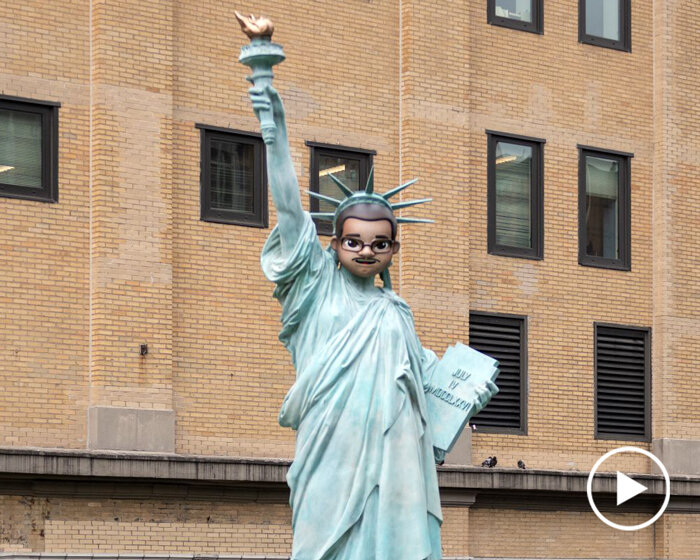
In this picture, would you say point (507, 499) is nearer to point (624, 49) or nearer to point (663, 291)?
point (663, 291)

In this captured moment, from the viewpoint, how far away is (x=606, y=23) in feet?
108

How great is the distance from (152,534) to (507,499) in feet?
23.0

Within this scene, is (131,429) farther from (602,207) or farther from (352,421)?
(352,421)

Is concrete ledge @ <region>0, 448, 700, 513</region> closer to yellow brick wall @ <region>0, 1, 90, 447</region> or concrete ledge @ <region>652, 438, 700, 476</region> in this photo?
yellow brick wall @ <region>0, 1, 90, 447</region>

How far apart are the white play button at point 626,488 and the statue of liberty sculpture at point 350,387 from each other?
21532 mm

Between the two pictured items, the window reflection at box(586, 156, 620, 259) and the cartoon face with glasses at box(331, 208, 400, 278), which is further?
the window reflection at box(586, 156, 620, 259)

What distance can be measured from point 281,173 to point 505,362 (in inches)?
837

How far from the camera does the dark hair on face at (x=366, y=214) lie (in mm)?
10469

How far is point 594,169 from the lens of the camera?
3253cm

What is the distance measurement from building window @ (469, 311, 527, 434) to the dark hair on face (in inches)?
789

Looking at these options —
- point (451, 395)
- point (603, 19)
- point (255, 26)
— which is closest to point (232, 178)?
point (603, 19)

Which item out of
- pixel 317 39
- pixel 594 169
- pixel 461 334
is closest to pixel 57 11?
pixel 317 39

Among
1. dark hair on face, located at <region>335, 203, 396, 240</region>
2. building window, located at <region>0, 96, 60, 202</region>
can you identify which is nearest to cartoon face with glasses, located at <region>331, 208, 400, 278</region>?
dark hair on face, located at <region>335, 203, 396, 240</region>

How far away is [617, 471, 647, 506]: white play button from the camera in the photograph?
31484mm
